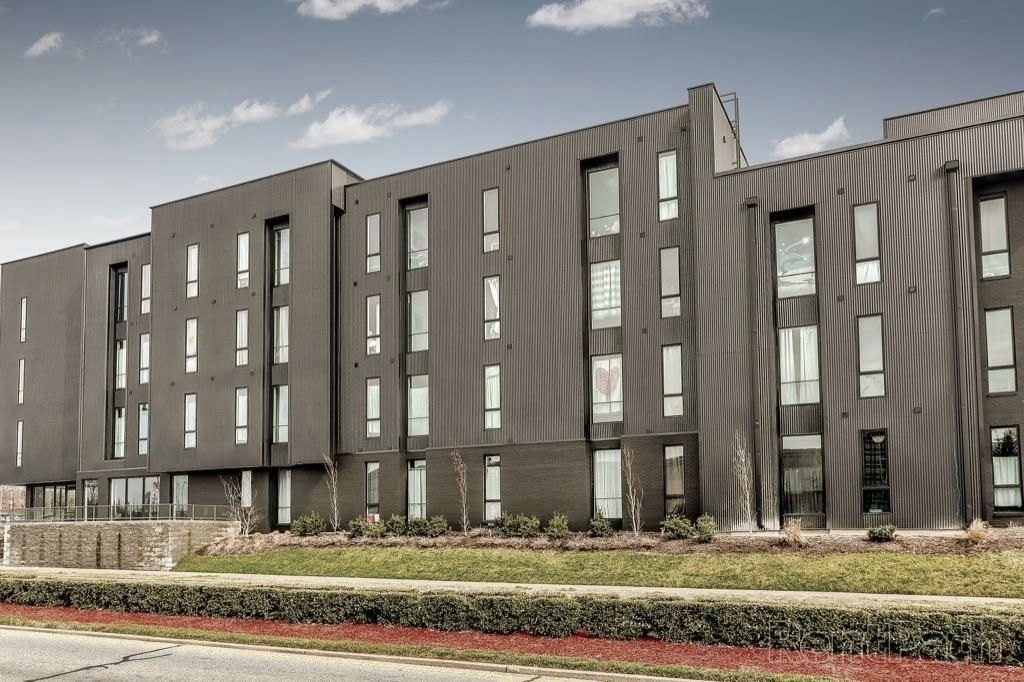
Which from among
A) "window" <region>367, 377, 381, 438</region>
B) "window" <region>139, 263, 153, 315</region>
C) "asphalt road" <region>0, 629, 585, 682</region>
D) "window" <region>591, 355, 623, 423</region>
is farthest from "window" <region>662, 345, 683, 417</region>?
"window" <region>139, 263, 153, 315</region>

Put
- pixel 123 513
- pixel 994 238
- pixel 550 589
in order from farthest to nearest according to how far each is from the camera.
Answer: pixel 123 513
pixel 994 238
pixel 550 589

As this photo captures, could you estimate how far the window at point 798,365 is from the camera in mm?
29906

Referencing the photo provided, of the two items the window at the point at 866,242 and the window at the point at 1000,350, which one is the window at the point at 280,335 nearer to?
the window at the point at 866,242

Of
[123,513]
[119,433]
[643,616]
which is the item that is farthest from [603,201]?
[119,433]

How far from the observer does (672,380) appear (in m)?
32.2

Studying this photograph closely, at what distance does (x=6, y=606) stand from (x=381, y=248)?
18052mm

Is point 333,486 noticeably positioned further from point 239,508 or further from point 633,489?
point 633,489

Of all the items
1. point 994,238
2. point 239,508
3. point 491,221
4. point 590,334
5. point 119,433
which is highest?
point 491,221

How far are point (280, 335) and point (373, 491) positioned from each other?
25.9 feet

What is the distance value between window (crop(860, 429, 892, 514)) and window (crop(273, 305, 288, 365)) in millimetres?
22722

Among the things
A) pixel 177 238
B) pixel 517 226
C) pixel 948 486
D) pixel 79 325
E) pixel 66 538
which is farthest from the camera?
pixel 79 325

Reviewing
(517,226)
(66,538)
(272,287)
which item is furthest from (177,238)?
(517,226)

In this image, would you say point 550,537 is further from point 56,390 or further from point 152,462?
point 56,390

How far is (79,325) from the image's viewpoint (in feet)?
157
